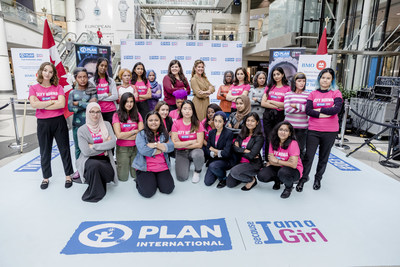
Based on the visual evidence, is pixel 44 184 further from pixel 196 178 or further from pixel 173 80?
pixel 173 80

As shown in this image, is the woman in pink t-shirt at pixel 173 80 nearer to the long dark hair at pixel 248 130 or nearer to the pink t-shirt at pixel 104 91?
the pink t-shirt at pixel 104 91

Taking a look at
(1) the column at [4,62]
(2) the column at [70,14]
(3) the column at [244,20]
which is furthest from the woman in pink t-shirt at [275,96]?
(2) the column at [70,14]

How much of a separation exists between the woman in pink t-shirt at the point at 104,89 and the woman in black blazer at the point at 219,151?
160 centimetres

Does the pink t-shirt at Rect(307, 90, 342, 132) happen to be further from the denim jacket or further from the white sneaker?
the denim jacket

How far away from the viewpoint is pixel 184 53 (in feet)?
24.8

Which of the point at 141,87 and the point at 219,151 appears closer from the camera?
the point at 219,151

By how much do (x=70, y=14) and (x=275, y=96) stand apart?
20.6 metres

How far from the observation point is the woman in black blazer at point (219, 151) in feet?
11.1

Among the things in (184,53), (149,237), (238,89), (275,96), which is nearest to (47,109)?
(149,237)

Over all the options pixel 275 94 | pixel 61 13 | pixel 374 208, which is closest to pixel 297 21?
pixel 275 94

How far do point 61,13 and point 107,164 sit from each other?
2255 cm

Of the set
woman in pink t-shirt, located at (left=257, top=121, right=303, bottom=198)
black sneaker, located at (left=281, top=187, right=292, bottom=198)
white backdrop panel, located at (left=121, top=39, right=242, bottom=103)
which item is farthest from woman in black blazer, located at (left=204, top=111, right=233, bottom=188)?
white backdrop panel, located at (left=121, top=39, right=242, bottom=103)

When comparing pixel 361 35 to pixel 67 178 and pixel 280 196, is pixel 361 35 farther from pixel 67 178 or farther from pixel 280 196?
pixel 67 178

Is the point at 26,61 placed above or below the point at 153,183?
above
